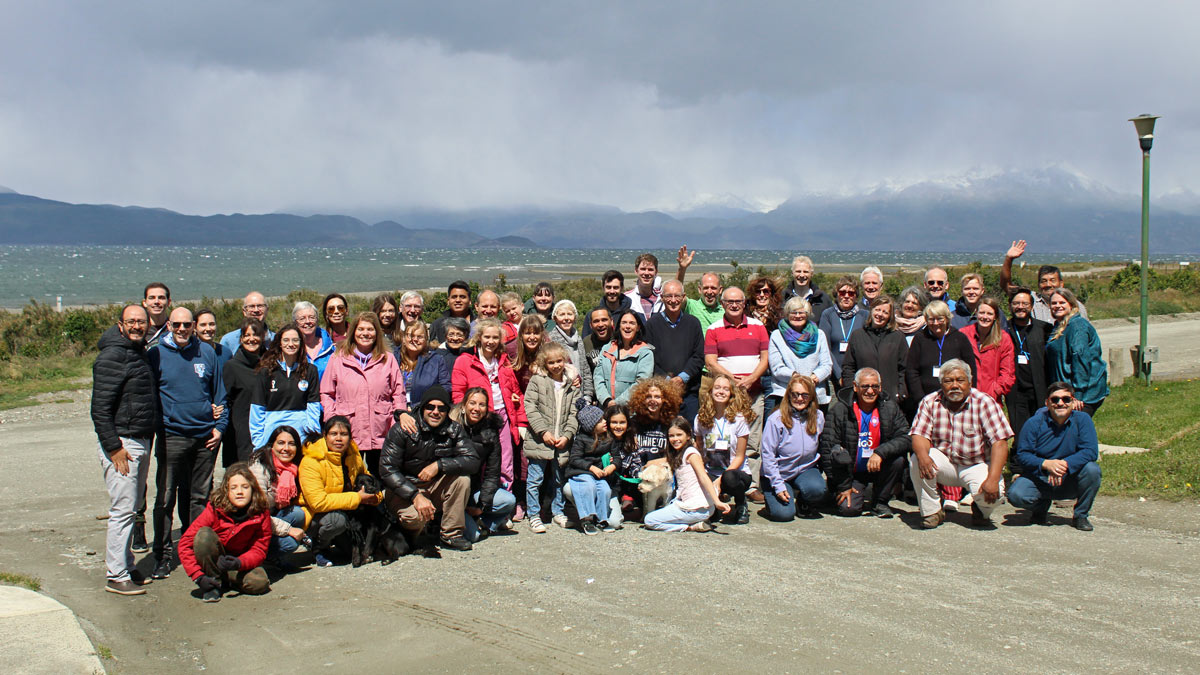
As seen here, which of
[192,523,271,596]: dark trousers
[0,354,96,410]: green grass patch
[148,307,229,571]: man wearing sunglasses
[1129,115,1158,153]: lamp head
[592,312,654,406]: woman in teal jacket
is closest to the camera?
[192,523,271,596]: dark trousers

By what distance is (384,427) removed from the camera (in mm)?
7031

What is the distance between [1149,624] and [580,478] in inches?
162

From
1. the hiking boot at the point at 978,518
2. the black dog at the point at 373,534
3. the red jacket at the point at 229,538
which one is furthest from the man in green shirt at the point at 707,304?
the red jacket at the point at 229,538

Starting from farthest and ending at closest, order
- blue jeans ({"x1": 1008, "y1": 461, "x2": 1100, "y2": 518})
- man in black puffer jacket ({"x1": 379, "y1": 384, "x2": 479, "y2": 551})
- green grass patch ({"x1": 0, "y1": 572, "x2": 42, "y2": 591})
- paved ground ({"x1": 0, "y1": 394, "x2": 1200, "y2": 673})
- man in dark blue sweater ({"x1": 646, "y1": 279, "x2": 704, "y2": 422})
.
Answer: man in dark blue sweater ({"x1": 646, "y1": 279, "x2": 704, "y2": 422}) → blue jeans ({"x1": 1008, "y1": 461, "x2": 1100, "y2": 518}) → man in black puffer jacket ({"x1": 379, "y1": 384, "x2": 479, "y2": 551}) → green grass patch ({"x1": 0, "y1": 572, "x2": 42, "y2": 591}) → paved ground ({"x1": 0, "y1": 394, "x2": 1200, "y2": 673})

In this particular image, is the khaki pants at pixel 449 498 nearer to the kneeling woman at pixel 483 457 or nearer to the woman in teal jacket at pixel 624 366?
the kneeling woman at pixel 483 457

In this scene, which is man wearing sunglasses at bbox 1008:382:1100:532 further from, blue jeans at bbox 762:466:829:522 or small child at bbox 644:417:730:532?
small child at bbox 644:417:730:532

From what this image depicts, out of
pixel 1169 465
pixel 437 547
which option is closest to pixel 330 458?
pixel 437 547

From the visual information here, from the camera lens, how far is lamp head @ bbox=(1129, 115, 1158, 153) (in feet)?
43.7

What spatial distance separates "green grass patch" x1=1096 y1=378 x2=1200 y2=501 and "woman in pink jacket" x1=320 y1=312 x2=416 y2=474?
6719mm

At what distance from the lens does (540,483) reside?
751 centimetres

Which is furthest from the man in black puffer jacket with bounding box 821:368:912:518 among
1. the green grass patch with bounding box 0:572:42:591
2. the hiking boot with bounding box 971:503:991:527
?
the green grass patch with bounding box 0:572:42:591

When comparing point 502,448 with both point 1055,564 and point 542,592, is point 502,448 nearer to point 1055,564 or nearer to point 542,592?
point 542,592

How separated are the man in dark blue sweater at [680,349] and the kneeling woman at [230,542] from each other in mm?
3797

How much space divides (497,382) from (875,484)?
348cm
